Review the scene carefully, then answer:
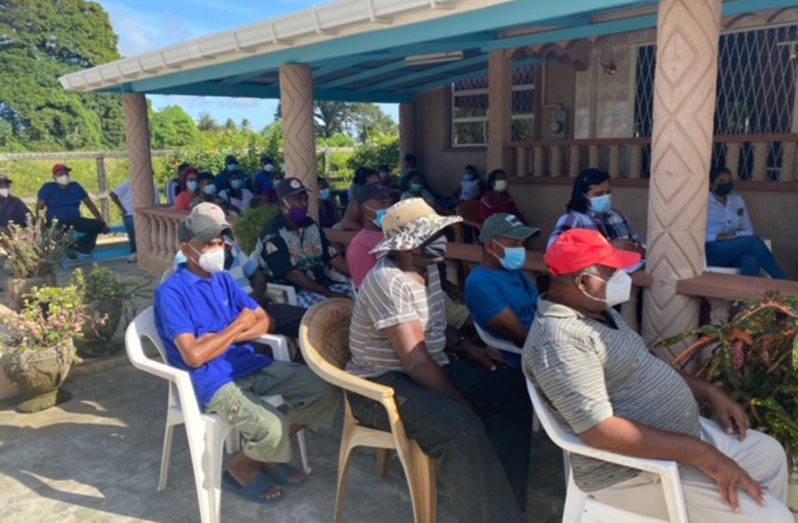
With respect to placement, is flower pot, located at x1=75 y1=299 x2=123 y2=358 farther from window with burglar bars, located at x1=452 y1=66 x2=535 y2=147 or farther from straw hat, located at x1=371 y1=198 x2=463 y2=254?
window with burglar bars, located at x1=452 y1=66 x2=535 y2=147

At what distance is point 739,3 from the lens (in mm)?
4730

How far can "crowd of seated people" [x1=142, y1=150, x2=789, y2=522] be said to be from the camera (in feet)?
6.62

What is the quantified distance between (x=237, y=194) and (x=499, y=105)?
163 inches

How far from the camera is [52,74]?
31.1 meters

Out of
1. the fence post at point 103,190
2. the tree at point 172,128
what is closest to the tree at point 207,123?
the tree at point 172,128

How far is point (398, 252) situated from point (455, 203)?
692cm

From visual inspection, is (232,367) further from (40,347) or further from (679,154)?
(679,154)

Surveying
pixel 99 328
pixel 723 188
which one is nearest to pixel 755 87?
pixel 723 188

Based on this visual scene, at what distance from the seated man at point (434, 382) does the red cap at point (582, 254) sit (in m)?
0.66

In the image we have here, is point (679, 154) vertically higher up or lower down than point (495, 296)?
higher up

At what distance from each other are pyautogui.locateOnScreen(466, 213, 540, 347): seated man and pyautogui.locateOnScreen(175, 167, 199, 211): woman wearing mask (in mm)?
5358

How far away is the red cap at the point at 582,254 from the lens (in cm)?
216

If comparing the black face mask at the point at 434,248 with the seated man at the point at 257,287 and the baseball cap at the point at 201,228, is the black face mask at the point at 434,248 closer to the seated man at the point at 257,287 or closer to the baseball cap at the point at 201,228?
the baseball cap at the point at 201,228

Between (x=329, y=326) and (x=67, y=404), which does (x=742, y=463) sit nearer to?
(x=329, y=326)
